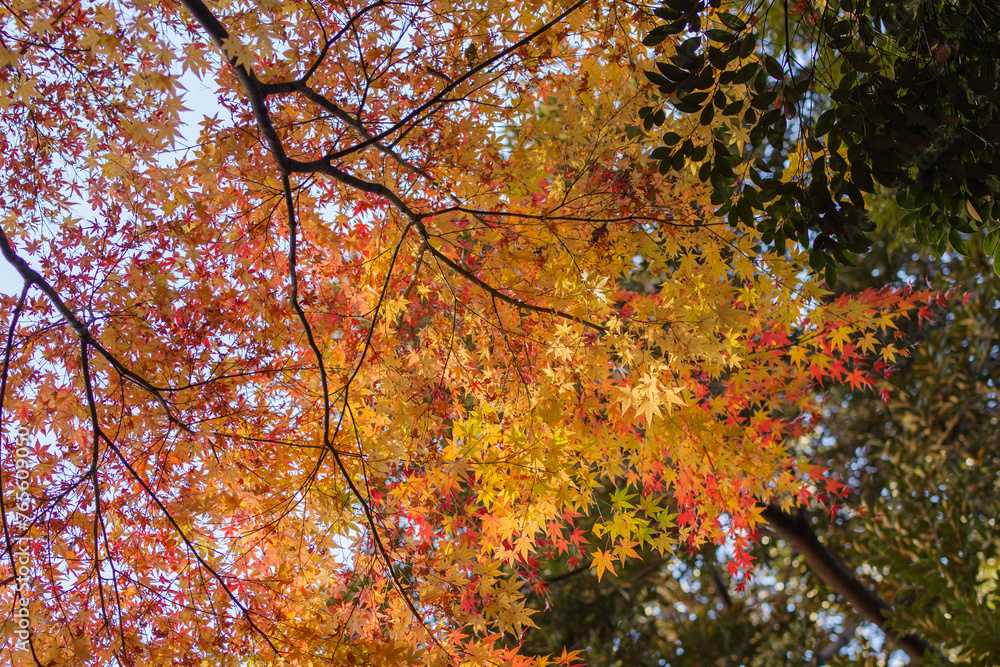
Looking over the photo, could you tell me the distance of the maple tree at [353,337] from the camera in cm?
255

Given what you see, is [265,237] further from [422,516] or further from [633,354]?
[633,354]

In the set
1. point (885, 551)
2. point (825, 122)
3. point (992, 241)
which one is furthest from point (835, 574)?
point (825, 122)

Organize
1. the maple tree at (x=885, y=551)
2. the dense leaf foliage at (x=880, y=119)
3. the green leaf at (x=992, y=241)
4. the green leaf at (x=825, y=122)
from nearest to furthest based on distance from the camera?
the dense leaf foliage at (x=880, y=119) < the green leaf at (x=825, y=122) < the green leaf at (x=992, y=241) < the maple tree at (x=885, y=551)

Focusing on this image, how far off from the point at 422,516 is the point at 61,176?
241 centimetres

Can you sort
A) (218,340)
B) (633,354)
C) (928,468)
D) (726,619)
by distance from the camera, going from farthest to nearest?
(726,619)
(928,468)
(218,340)
(633,354)

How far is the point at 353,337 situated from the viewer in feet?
10.4

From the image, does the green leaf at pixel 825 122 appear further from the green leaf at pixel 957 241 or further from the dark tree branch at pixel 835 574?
the dark tree branch at pixel 835 574

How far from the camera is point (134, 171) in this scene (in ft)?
9.25

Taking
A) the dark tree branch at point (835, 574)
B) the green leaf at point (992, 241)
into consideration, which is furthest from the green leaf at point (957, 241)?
the dark tree branch at point (835, 574)

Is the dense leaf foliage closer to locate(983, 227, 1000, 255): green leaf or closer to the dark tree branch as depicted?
locate(983, 227, 1000, 255): green leaf

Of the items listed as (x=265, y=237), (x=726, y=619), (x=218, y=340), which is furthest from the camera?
(x=726, y=619)

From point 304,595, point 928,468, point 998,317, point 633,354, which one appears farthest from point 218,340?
point 998,317

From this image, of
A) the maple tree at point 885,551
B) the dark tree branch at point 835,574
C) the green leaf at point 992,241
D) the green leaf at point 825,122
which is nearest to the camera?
the green leaf at point 825,122

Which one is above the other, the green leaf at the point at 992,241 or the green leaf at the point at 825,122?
the green leaf at the point at 825,122
